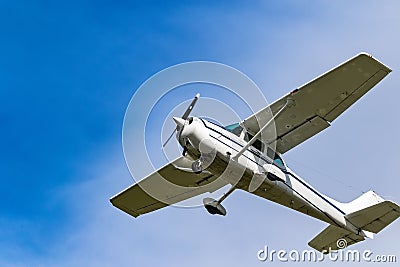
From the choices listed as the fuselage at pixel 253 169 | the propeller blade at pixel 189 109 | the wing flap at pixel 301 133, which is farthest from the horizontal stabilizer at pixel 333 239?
the propeller blade at pixel 189 109

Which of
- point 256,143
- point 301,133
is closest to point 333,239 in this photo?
point 301,133

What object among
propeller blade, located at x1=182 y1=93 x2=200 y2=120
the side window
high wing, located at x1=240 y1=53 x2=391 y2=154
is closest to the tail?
high wing, located at x1=240 y1=53 x2=391 y2=154

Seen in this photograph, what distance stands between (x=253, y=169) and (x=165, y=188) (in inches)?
198

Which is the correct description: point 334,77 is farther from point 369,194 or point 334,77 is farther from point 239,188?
point 369,194

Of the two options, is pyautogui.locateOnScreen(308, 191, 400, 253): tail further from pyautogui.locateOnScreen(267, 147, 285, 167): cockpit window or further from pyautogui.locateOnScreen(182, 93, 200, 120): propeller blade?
pyautogui.locateOnScreen(182, 93, 200, 120): propeller blade

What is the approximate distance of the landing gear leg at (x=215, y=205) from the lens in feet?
79.4

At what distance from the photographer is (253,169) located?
942 inches

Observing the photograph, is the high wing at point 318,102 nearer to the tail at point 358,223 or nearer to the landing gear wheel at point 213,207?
the landing gear wheel at point 213,207

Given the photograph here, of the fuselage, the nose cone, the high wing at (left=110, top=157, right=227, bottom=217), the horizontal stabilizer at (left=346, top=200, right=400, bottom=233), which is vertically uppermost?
the high wing at (left=110, top=157, right=227, bottom=217)

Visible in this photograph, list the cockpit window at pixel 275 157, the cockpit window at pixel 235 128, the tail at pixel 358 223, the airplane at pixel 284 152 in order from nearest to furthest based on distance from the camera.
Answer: the airplane at pixel 284 152 < the cockpit window at pixel 235 128 < the cockpit window at pixel 275 157 < the tail at pixel 358 223

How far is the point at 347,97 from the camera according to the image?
24.4 m

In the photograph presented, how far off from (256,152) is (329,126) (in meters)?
2.46

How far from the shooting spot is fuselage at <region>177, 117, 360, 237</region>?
23.2m

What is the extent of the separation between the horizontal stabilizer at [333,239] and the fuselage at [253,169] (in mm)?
288
